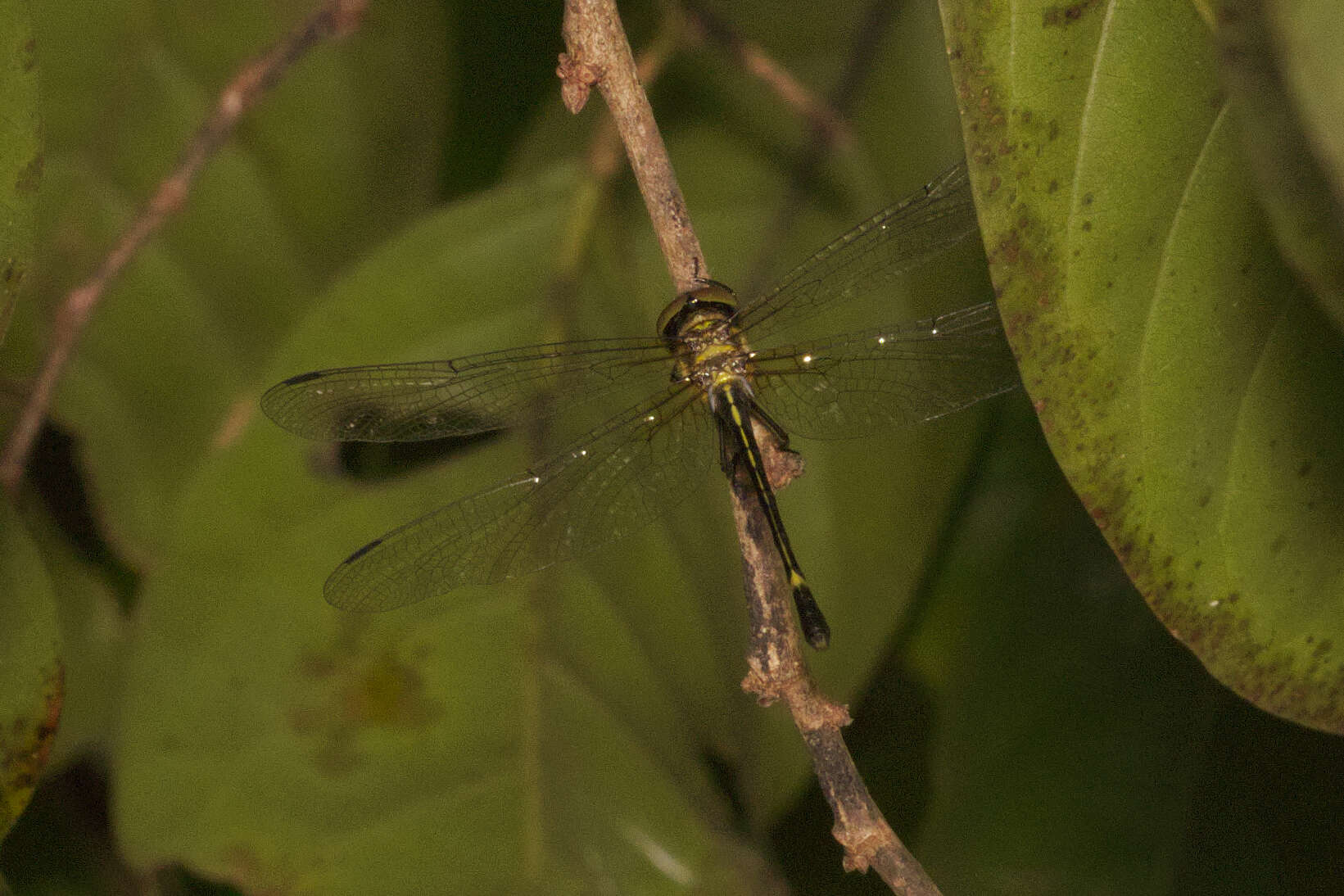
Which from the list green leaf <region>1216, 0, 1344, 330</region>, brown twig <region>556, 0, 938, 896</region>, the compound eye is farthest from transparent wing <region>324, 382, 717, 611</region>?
green leaf <region>1216, 0, 1344, 330</region>

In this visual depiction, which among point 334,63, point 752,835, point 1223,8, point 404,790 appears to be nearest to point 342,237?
point 334,63

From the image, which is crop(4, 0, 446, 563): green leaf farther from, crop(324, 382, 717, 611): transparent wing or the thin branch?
the thin branch

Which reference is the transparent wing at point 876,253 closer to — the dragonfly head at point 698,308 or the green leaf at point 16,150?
the dragonfly head at point 698,308

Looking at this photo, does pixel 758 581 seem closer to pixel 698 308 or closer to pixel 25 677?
pixel 698 308

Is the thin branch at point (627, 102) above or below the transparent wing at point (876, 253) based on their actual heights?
below

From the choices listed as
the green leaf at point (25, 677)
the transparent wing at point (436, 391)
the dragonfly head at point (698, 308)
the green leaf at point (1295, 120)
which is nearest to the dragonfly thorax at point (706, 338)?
the dragonfly head at point (698, 308)

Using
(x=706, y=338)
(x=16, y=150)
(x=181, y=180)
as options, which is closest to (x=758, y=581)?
(x=706, y=338)
